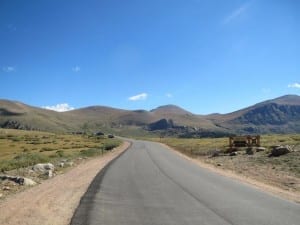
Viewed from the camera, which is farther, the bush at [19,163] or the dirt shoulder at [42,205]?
the bush at [19,163]

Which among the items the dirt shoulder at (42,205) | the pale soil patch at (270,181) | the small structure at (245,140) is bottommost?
the dirt shoulder at (42,205)

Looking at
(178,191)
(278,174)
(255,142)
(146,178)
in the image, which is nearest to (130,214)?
(178,191)

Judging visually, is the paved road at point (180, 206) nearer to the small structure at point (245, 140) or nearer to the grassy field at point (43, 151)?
the grassy field at point (43, 151)

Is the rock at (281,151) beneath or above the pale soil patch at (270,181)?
above

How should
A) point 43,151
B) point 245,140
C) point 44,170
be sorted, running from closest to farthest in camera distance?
point 44,170
point 245,140
point 43,151

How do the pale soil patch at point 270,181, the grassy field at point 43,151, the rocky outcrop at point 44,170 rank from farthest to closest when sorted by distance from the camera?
the grassy field at point 43,151
the rocky outcrop at point 44,170
the pale soil patch at point 270,181

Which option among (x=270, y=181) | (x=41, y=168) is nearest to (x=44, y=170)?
(x=41, y=168)

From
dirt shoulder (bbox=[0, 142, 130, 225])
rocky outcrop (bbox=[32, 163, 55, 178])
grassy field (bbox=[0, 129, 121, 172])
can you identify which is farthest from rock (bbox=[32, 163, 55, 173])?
dirt shoulder (bbox=[0, 142, 130, 225])

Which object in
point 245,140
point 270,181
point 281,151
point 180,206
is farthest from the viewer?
point 245,140

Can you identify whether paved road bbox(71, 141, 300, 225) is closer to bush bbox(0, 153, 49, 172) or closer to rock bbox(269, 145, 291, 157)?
bush bbox(0, 153, 49, 172)

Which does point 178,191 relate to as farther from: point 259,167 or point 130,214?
point 259,167

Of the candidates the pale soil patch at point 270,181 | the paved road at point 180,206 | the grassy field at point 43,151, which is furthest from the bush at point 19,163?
the pale soil patch at point 270,181

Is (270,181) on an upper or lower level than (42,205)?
upper

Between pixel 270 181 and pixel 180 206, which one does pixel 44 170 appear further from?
pixel 180 206
